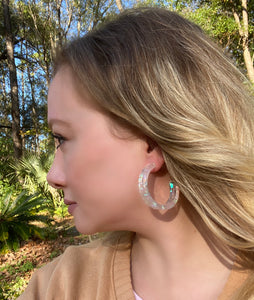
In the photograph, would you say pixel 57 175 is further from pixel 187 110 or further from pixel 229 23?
pixel 229 23

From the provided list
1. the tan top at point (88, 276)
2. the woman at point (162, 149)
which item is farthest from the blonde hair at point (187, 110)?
the tan top at point (88, 276)

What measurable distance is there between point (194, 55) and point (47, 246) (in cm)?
585

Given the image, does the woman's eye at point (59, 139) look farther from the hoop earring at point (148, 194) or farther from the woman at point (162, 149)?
the hoop earring at point (148, 194)

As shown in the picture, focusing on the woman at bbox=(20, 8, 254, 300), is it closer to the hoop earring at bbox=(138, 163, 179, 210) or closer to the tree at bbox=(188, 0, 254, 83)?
the hoop earring at bbox=(138, 163, 179, 210)

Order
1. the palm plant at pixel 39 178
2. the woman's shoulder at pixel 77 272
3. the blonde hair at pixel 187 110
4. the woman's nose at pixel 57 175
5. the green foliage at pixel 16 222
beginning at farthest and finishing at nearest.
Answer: the palm plant at pixel 39 178 < the green foliage at pixel 16 222 < the woman's shoulder at pixel 77 272 < the woman's nose at pixel 57 175 < the blonde hair at pixel 187 110

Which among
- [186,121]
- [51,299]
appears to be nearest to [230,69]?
[186,121]

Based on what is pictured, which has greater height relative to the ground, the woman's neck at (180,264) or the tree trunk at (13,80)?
the tree trunk at (13,80)

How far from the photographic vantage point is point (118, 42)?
1.09 metres

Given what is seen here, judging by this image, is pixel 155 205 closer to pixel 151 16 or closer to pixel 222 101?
pixel 222 101

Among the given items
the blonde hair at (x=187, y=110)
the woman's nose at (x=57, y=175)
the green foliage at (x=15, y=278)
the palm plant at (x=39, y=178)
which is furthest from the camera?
the palm plant at (x=39, y=178)

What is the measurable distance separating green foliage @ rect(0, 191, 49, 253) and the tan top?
469 centimetres

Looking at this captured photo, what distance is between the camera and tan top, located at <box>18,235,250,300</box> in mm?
1205

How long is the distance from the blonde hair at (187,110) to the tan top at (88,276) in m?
0.42

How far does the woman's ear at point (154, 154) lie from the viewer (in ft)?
3.58
